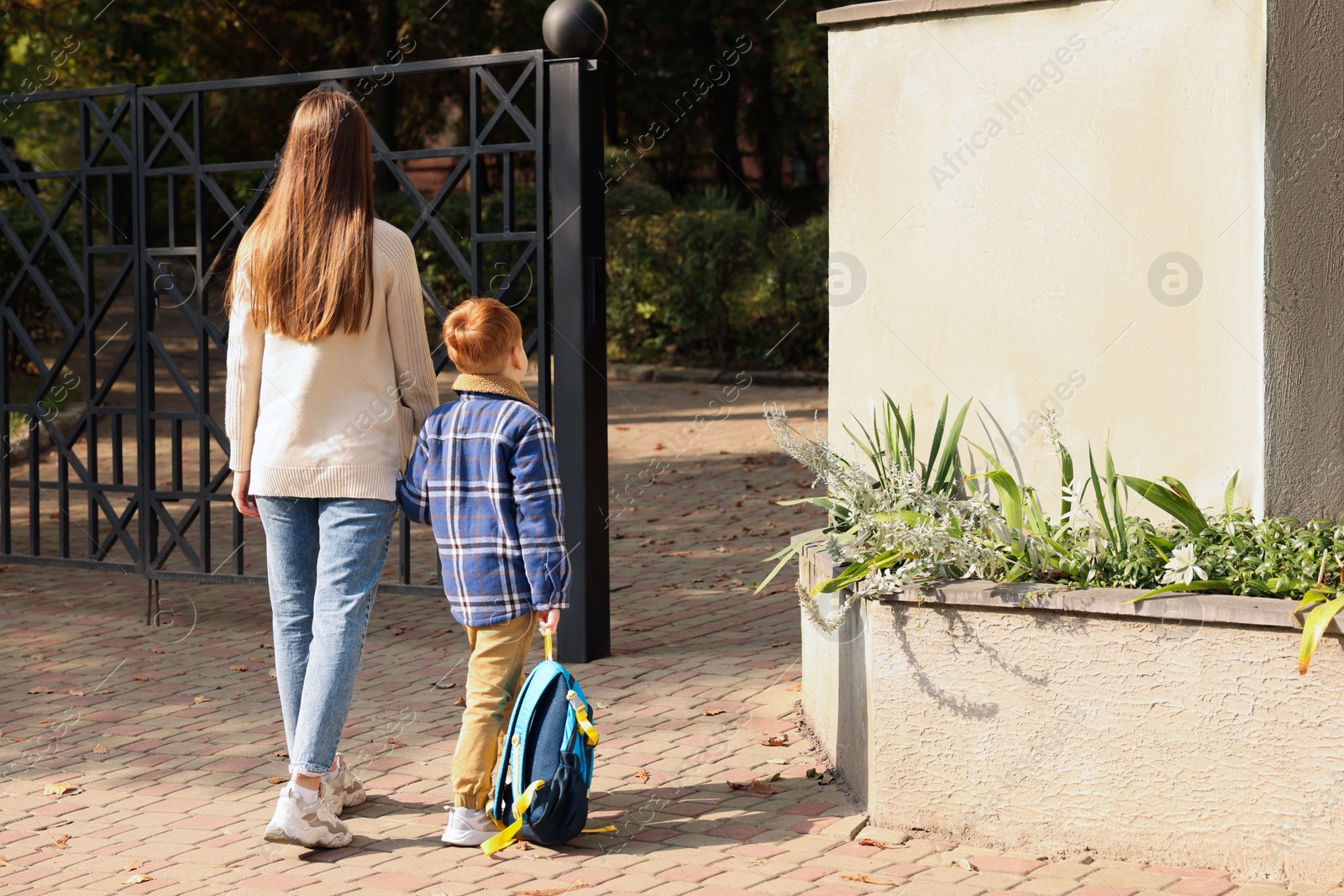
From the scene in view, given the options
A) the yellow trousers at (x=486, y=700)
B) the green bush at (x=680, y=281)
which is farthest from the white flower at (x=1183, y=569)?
the green bush at (x=680, y=281)

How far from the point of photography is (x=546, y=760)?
3801 millimetres

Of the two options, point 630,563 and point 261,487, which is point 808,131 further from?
point 261,487

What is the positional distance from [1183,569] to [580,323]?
272 cm

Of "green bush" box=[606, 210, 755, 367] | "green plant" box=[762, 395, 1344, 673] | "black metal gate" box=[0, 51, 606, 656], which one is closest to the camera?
"green plant" box=[762, 395, 1344, 673]

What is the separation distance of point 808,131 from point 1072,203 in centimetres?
2143

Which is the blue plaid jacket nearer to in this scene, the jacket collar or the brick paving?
the jacket collar

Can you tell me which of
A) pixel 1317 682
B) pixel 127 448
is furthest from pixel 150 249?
pixel 127 448

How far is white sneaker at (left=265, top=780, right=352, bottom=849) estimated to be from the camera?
12.5ft

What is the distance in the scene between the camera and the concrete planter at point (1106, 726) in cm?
349

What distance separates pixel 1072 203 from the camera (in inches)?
169

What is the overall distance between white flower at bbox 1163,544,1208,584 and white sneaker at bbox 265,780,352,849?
233cm

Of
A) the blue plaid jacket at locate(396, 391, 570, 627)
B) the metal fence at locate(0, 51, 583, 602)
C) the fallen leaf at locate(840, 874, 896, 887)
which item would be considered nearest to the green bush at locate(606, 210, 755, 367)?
the metal fence at locate(0, 51, 583, 602)

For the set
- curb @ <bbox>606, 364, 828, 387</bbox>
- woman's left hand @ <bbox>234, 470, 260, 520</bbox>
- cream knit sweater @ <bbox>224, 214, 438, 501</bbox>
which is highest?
curb @ <bbox>606, 364, 828, 387</bbox>

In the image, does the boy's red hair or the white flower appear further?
the boy's red hair
